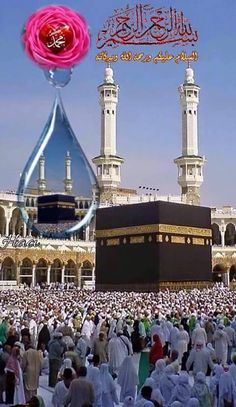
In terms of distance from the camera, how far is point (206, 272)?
23562 millimetres

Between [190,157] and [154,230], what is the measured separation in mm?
17773

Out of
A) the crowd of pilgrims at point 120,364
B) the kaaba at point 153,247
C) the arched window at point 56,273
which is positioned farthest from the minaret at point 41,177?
the crowd of pilgrims at point 120,364

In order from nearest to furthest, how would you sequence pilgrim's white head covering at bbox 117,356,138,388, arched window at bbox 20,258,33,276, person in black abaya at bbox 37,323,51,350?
pilgrim's white head covering at bbox 117,356,138,388, person in black abaya at bbox 37,323,51,350, arched window at bbox 20,258,33,276


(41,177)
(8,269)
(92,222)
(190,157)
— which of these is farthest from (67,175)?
(190,157)

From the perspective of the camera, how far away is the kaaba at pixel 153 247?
2183 centimetres

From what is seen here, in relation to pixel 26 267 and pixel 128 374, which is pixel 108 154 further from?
pixel 128 374

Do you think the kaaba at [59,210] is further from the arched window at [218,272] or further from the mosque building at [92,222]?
the arched window at [218,272]

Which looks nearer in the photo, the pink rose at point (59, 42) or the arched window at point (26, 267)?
the pink rose at point (59, 42)

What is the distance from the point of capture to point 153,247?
A: 21.8 metres

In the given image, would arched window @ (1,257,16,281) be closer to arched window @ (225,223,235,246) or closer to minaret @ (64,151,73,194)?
minaret @ (64,151,73,194)

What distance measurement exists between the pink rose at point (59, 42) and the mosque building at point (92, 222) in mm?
8425

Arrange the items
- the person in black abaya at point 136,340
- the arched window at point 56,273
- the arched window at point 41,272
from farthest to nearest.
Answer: the arched window at point 56,273
the arched window at point 41,272
the person in black abaya at point 136,340

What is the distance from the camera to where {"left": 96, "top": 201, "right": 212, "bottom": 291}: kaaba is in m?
21.8

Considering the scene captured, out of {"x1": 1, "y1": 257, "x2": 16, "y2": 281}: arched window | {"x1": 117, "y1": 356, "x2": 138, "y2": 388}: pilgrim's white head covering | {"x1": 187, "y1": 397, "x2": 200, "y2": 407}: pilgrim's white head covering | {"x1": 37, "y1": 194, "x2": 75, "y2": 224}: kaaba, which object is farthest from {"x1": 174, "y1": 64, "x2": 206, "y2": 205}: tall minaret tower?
{"x1": 187, "y1": 397, "x2": 200, "y2": 407}: pilgrim's white head covering
